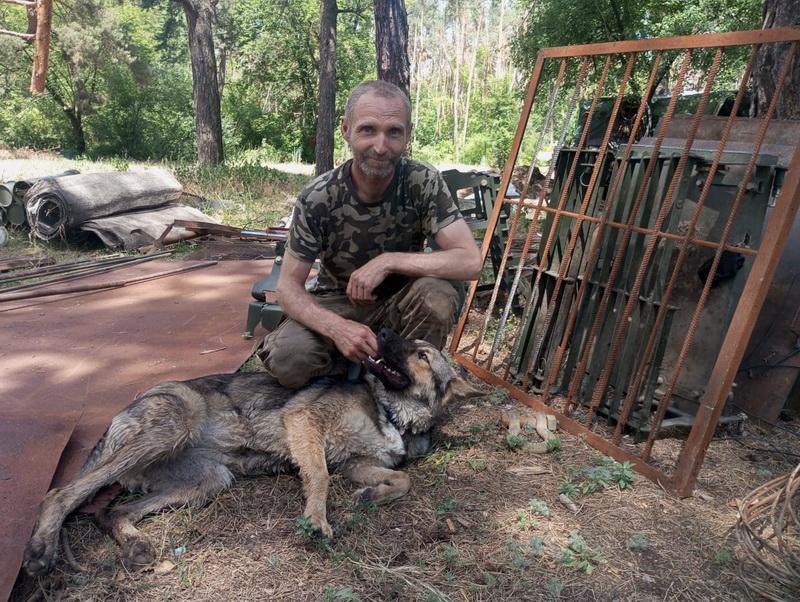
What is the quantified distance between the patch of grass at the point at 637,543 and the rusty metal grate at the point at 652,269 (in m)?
0.58

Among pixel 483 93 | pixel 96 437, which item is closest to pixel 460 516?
pixel 96 437

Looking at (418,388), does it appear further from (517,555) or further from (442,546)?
(517,555)

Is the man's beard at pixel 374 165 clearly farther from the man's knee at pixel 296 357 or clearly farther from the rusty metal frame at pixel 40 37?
the rusty metal frame at pixel 40 37

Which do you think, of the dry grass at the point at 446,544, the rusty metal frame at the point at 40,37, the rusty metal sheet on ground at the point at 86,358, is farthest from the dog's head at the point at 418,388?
the rusty metal frame at the point at 40,37

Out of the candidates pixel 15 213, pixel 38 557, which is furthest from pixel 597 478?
pixel 15 213

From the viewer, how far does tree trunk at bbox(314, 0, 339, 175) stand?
49.4ft

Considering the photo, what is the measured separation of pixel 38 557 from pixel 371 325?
2.28m

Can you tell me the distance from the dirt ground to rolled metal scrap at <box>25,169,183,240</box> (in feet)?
23.5

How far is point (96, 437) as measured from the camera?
3510 mm

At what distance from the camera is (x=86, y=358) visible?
4.72m

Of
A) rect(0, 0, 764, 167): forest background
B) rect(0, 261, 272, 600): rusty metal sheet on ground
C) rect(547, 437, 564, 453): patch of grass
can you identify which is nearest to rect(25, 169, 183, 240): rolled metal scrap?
rect(0, 261, 272, 600): rusty metal sheet on ground

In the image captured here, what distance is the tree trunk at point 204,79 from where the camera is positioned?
16375 millimetres

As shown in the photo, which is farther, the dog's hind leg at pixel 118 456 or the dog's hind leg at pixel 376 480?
the dog's hind leg at pixel 376 480

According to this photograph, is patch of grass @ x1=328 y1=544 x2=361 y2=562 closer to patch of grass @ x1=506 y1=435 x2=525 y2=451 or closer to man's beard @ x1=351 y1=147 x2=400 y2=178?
patch of grass @ x1=506 y1=435 x2=525 y2=451
